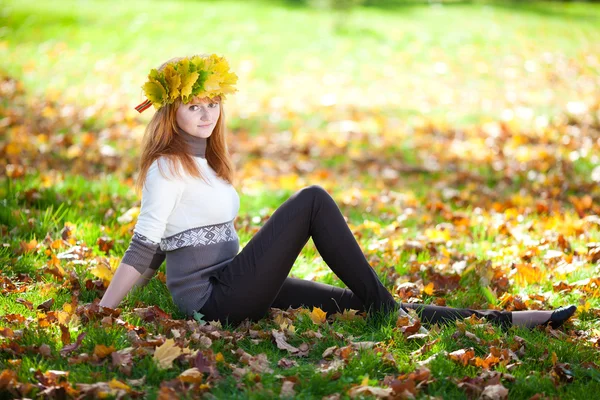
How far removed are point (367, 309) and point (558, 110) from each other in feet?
22.2

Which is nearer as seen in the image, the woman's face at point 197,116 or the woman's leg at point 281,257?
the woman's leg at point 281,257

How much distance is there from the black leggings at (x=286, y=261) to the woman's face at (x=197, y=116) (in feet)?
1.88

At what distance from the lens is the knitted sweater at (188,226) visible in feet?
10.7

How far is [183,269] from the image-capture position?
340 cm

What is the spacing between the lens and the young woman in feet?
10.7

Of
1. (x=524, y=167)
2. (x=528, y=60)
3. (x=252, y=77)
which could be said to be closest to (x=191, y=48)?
(x=252, y=77)

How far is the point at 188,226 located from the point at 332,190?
3276 millimetres

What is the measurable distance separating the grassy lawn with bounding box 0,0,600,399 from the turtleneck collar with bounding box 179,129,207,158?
2.64ft

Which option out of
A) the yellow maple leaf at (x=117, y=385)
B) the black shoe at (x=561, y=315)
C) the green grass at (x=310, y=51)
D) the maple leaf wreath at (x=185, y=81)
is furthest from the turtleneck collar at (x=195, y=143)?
the green grass at (x=310, y=51)

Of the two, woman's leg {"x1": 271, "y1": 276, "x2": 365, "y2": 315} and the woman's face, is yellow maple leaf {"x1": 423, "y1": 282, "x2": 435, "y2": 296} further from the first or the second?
the woman's face

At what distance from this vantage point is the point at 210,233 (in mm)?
3428

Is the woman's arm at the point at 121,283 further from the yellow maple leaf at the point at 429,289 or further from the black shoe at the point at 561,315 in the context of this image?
the black shoe at the point at 561,315

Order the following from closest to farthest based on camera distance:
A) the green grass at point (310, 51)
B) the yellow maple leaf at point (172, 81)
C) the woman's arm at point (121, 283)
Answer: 1. the woman's arm at point (121, 283)
2. the yellow maple leaf at point (172, 81)
3. the green grass at point (310, 51)

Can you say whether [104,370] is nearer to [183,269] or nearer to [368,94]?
[183,269]
